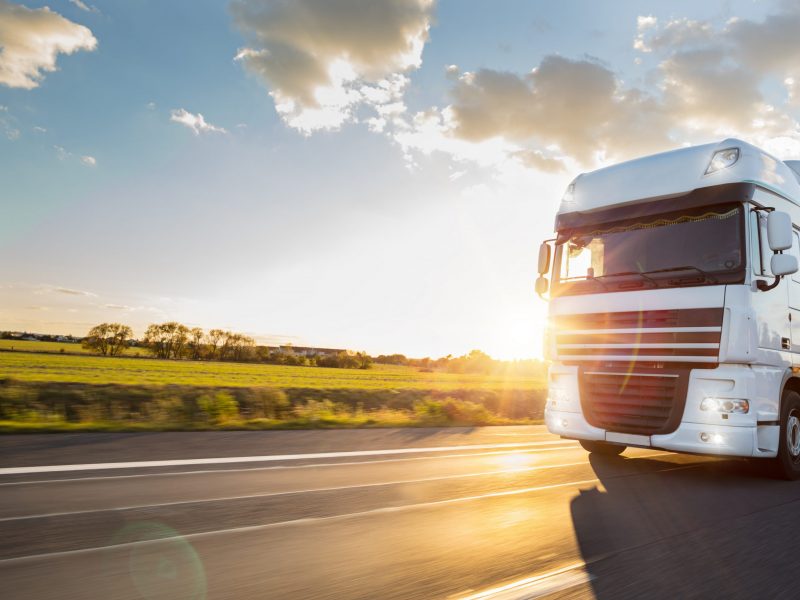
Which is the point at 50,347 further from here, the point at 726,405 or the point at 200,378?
the point at 726,405

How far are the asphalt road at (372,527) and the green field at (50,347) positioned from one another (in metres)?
96.3

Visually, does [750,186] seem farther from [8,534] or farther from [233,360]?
[233,360]

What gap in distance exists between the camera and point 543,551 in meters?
3.69

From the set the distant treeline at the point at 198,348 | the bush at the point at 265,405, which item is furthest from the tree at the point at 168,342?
the bush at the point at 265,405

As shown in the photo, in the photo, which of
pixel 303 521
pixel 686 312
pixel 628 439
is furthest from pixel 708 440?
pixel 303 521

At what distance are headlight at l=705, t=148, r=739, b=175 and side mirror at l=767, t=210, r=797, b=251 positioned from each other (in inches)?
29.8

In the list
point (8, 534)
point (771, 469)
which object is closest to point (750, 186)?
point (771, 469)

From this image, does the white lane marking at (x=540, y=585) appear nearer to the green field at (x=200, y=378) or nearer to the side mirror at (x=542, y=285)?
the side mirror at (x=542, y=285)

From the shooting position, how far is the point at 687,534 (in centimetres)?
429

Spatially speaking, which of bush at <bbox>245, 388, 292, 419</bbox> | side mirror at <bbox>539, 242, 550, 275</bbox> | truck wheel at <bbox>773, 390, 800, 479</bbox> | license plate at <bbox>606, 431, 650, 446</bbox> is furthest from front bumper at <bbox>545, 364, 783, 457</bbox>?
bush at <bbox>245, 388, 292, 419</bbox>

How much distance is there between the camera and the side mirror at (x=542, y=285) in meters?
8.20

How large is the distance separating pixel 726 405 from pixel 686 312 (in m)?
1.07

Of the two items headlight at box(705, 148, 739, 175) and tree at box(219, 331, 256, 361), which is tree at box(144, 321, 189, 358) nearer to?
tree at box(219, 331, 256, 361)

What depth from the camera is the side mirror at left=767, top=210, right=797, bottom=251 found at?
6.47 metres
